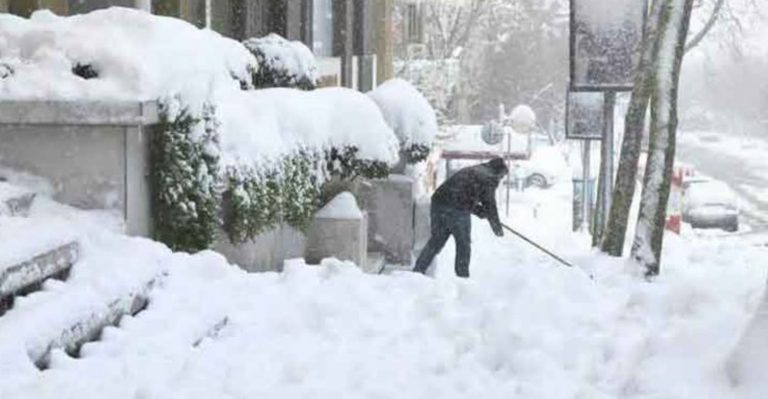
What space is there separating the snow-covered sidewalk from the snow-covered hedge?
26.0 inches

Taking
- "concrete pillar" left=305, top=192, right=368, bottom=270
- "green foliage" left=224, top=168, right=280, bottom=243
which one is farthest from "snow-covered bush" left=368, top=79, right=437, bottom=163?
"green foliage" left=224, top=168, right=280, bottom=243

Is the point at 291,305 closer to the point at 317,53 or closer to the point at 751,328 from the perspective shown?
the point at 751,328

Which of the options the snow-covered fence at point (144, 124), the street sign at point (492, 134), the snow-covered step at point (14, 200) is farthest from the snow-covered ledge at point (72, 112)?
the street sign at point (492, 134)

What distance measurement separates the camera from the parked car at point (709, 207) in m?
35.9

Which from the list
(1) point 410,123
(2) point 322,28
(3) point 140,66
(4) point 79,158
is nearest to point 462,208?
(1) point 410,123

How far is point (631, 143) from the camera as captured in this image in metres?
11.9

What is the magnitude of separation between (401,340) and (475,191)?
696 centimetres

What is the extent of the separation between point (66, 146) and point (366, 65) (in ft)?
51.8

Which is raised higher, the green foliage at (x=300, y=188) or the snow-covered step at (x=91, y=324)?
the green foliage at (x=300, y=188)

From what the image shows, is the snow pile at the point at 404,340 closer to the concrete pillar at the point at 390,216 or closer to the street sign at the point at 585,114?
the concrete pillar at the point at 390,216

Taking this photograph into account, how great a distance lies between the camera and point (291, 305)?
6.25 meters

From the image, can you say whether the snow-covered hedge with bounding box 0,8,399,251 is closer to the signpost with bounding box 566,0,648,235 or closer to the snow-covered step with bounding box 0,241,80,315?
the snow-covered step with bounding box 0,241,80,315

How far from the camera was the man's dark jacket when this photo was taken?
491 inches

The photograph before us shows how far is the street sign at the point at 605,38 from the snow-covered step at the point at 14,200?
7.11 meters
